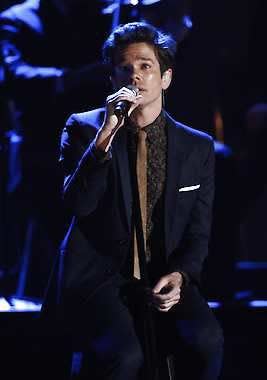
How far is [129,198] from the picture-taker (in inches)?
112

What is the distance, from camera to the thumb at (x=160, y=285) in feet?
8.93

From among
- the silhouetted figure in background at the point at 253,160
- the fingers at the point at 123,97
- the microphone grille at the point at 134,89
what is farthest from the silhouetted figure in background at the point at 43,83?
the fingers at the point at 123,97

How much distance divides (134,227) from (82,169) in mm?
321

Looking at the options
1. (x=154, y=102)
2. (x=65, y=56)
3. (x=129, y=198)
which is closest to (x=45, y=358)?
(x=129, y=198)

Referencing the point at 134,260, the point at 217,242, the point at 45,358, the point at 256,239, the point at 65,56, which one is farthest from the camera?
the point at 256,239

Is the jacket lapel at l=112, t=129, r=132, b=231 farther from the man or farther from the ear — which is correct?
the ear

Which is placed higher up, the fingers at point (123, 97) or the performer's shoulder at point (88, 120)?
the fingers at point (123, 97)

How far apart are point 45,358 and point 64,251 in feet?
2.32

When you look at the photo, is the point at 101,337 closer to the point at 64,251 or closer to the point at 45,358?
the point at 64,251

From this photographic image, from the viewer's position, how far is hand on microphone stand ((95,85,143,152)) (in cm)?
252

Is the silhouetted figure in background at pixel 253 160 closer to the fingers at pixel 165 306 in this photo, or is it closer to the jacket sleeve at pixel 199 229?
the jacket sleeve at pixel 199 229

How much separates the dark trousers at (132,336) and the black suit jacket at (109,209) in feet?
0.27

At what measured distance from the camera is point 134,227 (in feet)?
9.50

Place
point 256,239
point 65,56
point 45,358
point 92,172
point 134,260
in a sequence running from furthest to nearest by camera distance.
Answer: point 256,239 → point 65,56 → point 45,358 → point 134,260 → point 92,172
